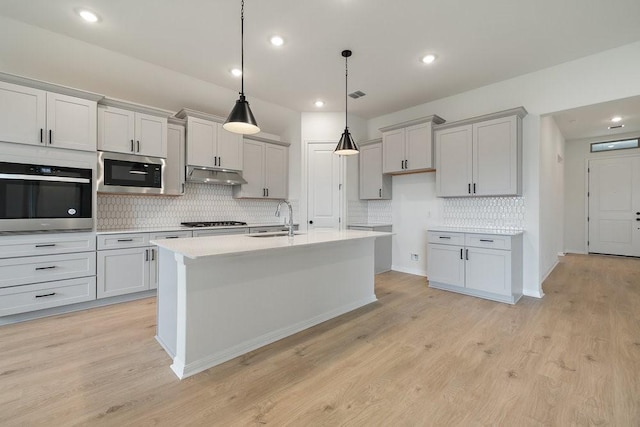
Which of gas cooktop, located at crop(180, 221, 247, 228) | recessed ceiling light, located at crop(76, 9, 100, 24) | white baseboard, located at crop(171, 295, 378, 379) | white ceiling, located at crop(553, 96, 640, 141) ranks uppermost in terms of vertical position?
recessed ceiling light, located at crop(76, 9, 100, 24)

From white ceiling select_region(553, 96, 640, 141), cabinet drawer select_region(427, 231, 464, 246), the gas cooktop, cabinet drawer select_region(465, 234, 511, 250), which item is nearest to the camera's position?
cabinet drawer select_region(465, 234, 511, 250)

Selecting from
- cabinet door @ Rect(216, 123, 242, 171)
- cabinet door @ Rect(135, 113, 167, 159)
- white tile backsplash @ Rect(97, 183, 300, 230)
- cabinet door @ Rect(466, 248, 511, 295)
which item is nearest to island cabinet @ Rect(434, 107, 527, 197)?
cabinet door @ Rect(466, 248, 511, 295)

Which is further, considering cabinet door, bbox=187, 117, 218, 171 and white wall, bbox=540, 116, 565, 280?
cabinet door, bbox=187, 117, 218, 171

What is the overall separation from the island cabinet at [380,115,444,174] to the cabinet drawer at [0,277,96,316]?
4333 millimetres

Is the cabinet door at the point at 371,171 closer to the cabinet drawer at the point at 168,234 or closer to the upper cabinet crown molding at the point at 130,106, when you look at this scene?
the cabinet drawer at the point at 168,234

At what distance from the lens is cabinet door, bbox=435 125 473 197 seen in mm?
4082

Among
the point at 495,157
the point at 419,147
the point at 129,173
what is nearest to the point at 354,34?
the point at 419,147

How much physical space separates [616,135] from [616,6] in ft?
18.0

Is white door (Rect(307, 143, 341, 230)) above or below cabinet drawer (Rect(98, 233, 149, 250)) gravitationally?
above

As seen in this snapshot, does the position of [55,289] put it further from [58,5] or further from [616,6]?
[616,6]

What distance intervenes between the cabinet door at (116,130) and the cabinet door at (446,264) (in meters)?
4.21

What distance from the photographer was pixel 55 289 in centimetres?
301

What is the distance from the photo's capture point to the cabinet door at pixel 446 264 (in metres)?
3.92

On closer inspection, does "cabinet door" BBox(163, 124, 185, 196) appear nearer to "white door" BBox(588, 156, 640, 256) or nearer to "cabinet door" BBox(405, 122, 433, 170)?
"cabinet door" BBox(405, 122, 433, 170)
